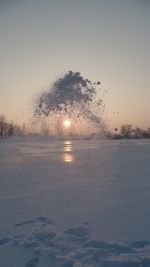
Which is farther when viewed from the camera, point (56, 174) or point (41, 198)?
point (56, 174)

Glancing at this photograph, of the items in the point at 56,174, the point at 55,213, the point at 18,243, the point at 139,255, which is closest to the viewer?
the point at 139,255

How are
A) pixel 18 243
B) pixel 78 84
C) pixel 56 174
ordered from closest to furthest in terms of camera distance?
1. pixel 18 243
2. pixel 56 174
3. pixel 78 84

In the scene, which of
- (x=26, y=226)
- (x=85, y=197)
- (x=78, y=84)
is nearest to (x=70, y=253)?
(x=26, y=226)

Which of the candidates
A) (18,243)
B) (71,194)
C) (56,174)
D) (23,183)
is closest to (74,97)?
(56,174)

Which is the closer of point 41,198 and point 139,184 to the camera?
point 41,198

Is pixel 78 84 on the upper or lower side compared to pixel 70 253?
upper

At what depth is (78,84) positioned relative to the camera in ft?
50.3

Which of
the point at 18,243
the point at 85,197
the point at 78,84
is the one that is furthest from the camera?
the point at 78,84

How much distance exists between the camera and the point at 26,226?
12.1 feet

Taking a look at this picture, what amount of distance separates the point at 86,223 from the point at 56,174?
13.7ft

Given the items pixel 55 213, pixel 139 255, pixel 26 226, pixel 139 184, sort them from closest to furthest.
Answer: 1. pixel 139 255
2. pixel 26 226
3. pixel 55 213
4. pixel 139 184

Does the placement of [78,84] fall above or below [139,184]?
above

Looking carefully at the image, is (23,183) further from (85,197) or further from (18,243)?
(18,243)

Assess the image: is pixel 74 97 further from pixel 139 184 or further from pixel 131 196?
pixel 131 196
